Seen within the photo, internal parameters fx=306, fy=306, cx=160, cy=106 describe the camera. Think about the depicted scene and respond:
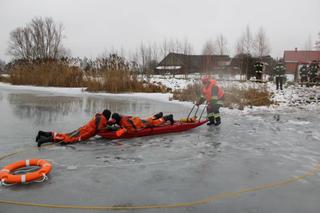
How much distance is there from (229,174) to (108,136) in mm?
3146

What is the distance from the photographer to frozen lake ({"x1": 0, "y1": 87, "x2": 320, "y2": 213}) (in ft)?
12.4

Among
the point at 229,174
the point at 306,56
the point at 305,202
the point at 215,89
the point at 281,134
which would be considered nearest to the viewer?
the point at 305,202

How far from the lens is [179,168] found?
4.98 meters

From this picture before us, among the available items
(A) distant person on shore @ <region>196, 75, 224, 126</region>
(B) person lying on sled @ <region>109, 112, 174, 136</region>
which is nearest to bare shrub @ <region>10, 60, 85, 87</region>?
(A) distant person on shore @ <region>196, 75, 224, 126</region>

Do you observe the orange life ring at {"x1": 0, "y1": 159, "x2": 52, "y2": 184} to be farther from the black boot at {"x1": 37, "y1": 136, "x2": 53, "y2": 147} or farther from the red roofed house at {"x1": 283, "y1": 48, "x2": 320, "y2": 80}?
the red roofed house at {"x1": 283, "y1": 48, "x2": 320, "y2": 80}

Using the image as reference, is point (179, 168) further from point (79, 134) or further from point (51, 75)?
point (51, 75)

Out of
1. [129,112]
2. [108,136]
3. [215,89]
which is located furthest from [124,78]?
[108,136]

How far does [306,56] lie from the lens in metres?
45.3

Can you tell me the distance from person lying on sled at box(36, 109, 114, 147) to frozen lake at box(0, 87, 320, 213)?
0.18m

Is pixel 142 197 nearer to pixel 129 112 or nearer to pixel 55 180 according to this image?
pixel 55 180

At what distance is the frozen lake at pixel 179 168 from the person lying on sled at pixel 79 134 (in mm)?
185

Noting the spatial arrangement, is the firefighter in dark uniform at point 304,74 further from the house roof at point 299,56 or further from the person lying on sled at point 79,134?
the house roof at point 299,56

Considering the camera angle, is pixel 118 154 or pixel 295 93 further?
pixel 295 93

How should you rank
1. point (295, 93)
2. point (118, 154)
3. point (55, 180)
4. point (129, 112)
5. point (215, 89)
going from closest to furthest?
point (55, 180) < point (118, 154) < point (215, 89) < point (129, 112) < point (295, 93)
